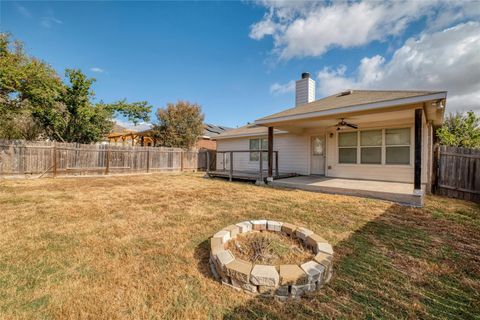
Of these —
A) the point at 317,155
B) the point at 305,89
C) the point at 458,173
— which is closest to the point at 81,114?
the point at 305,89

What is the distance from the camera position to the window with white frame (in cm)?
740

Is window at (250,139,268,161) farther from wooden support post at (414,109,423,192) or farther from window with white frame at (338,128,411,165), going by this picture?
wooden support post at (414,109,423,192)

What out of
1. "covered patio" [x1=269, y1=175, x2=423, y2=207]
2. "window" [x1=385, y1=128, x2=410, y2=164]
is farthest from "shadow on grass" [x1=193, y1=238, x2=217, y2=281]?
"window" [x1=385, y1=128, x2=410, y2=164]

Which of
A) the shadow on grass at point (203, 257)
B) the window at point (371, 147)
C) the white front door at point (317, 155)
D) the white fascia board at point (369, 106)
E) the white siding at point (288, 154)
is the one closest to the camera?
the shadow on grass at point (203, 257)

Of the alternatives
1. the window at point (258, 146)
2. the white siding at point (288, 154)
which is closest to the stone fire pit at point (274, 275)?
the white siding at point (288, 154)

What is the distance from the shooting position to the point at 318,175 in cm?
964

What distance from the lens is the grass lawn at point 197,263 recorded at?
1772 millimetres

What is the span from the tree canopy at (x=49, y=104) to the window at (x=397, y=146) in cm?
1353

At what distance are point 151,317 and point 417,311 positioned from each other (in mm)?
2252

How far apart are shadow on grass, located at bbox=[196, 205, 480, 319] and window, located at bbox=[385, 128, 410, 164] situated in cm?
440

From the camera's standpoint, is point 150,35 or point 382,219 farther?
point 150,35

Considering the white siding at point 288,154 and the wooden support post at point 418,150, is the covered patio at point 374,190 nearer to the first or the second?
the wooden support post at point 418,150

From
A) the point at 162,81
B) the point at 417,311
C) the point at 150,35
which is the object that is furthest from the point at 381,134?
the point at 162,81

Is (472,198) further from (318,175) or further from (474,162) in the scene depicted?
(318,175)
